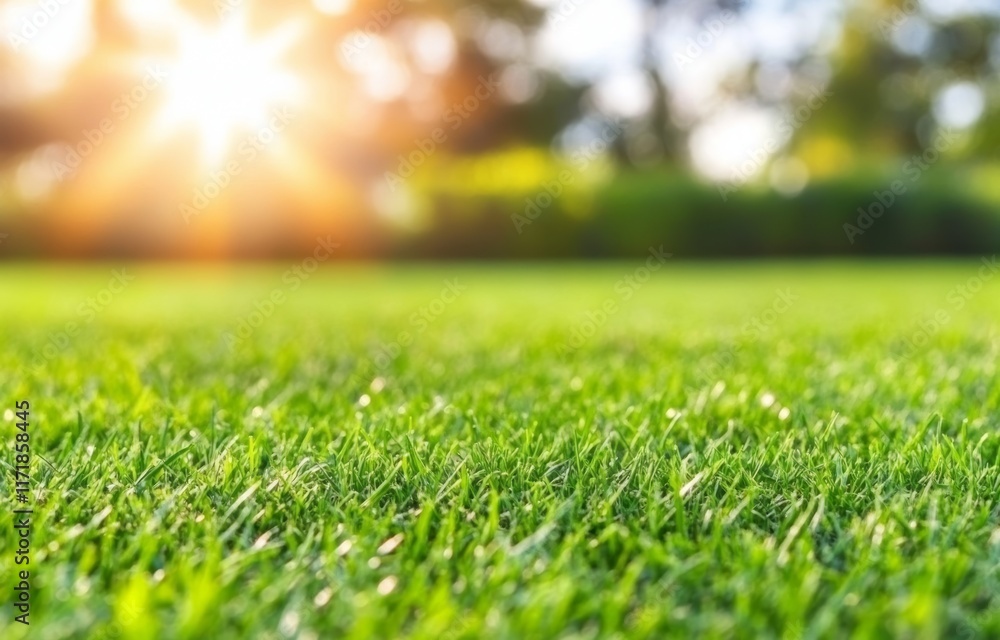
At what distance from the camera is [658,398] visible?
5.97 ft

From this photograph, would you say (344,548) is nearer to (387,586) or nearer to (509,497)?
(387,586)

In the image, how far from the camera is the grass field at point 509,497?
84cm

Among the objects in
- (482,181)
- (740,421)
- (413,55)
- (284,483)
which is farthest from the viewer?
(413,55)

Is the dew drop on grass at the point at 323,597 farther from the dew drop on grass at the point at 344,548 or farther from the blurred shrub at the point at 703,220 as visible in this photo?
the blurred shrub at the point at 703,220

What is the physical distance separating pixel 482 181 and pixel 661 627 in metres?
14.2

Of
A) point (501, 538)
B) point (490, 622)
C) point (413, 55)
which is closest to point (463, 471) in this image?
point (501, 538)

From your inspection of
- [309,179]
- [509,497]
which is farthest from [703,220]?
[509,497]

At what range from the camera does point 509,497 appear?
46.4 inches

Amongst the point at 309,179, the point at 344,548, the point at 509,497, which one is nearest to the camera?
the point at 344,548

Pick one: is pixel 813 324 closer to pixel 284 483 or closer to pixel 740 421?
pixel 740 421

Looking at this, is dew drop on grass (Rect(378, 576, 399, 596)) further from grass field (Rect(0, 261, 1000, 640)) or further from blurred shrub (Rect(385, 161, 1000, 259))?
blurred shrub (Rect(385, 161, 1000, 259))

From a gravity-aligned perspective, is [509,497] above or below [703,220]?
above

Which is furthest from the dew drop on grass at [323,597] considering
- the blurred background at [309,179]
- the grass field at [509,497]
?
the blurred background at [309,179]

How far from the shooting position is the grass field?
0.84m
